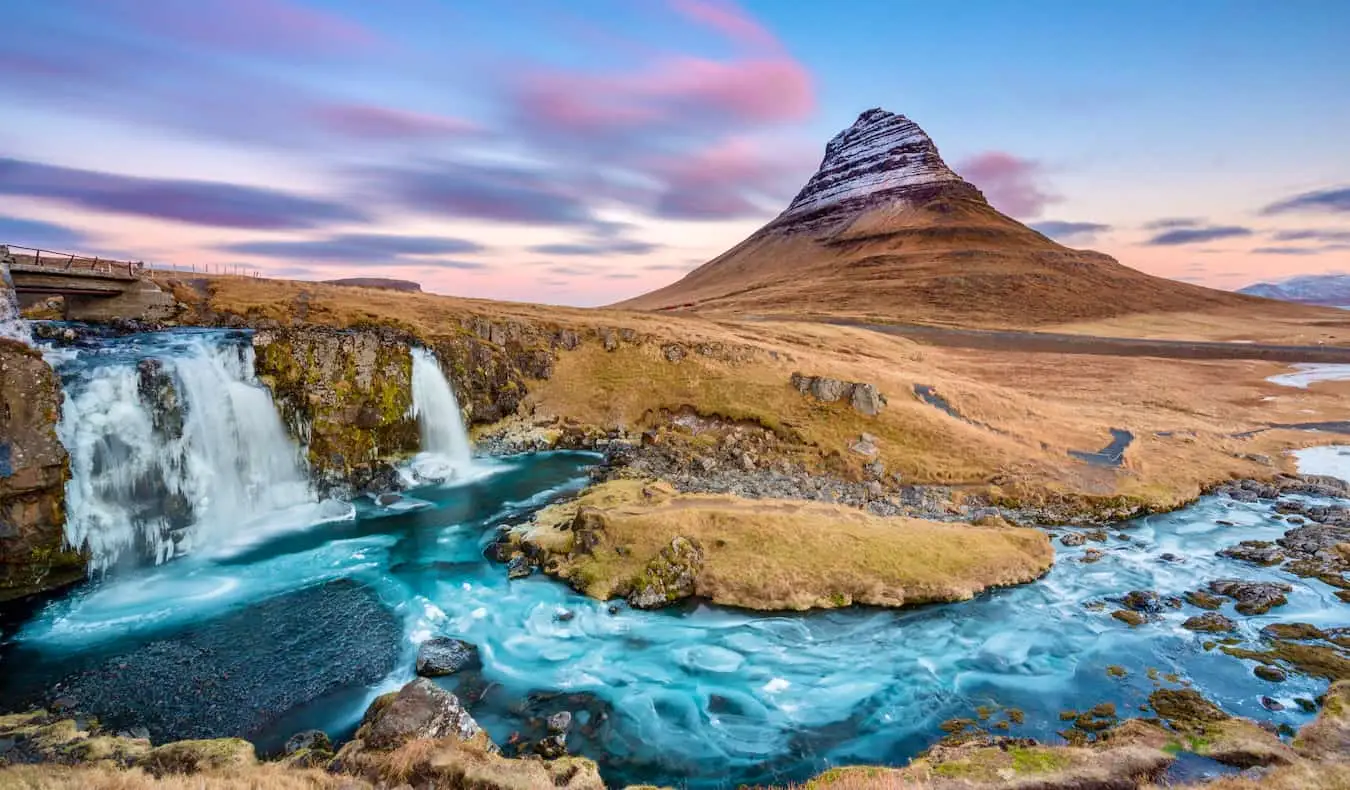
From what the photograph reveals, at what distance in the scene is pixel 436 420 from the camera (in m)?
44.5

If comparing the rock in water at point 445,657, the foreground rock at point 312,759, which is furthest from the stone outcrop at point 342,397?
the foreground rock at point 312,759

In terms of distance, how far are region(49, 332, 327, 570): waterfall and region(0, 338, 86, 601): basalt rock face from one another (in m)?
0.84

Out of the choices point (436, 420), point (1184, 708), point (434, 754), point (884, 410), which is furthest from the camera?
point (884, 410)

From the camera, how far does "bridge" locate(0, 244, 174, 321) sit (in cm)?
3834

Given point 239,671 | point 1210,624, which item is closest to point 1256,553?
point 1210,624

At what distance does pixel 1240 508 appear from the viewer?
37.0 meters

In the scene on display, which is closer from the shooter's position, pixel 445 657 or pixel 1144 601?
pixel 445 657

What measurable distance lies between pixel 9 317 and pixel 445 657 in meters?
24.7

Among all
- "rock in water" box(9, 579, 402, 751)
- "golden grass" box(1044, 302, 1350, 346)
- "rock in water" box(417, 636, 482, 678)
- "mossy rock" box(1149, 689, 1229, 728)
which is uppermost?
"golden grass" box(1044, 302, 1350, 346)

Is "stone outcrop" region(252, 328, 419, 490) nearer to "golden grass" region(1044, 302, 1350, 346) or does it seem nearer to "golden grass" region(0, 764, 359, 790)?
"golden grass" region(0, 764, 359, 790)

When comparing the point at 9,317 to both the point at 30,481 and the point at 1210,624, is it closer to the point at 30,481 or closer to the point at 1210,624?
the point at 30,481

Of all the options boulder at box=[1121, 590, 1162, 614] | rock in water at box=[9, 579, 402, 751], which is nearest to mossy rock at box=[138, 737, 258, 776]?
rock in water at box=[9, 579, 402, 751]

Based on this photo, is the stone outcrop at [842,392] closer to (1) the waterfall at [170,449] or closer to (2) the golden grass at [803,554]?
(2) the golden grass at [803,554]

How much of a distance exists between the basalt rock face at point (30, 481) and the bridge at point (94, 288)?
17.5m
